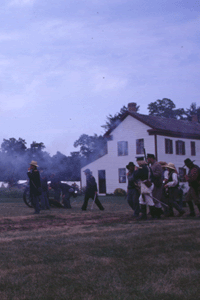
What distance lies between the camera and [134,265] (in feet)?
16.3

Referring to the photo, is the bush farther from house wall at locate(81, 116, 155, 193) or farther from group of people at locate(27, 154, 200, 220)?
group of people at locate(27, 154, 200, 220)

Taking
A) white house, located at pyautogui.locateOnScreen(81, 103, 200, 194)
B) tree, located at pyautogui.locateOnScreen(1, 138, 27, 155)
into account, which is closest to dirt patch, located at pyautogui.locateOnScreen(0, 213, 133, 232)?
tree, located at pyautogui.locateOnScreen(1, 138, 27, 155)

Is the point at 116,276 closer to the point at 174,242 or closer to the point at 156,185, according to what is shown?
the point at 174,242

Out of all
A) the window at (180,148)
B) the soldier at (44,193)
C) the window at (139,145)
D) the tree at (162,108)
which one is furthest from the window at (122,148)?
the tree at (162,108)

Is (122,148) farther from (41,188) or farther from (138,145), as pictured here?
(41,188)

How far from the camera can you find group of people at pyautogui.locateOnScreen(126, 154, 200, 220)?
36.9 ft

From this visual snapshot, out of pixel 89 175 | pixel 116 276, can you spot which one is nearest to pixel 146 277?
pixel 116 276

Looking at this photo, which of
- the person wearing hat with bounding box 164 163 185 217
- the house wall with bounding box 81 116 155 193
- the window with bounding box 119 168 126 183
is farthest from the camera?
the window with bounding box 119 168 126 183

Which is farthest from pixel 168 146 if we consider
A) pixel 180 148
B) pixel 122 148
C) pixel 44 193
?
pixel 44 193

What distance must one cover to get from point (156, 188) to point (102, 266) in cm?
719

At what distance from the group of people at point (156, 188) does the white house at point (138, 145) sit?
24082mm

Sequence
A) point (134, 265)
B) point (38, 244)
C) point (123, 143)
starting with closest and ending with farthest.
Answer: point (134, 265)
point (38, 244)
point (123, 143)

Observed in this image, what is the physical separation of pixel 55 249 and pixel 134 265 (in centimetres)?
152

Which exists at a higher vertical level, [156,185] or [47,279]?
[156,185]
